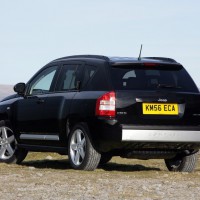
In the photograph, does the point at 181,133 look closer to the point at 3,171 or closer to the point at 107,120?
the point at 107,120

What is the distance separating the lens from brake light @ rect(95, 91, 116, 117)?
1064 cm

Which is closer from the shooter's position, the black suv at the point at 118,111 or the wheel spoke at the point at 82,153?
the black suv at the point at 118,111

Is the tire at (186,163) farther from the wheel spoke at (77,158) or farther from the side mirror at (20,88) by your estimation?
the side mirror at (20,88)

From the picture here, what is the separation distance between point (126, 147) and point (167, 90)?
1057mm

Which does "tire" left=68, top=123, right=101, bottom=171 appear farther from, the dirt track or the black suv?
the dirt track

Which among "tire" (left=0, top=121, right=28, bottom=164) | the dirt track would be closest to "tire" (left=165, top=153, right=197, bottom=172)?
the dirt track

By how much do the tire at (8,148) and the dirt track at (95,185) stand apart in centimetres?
169

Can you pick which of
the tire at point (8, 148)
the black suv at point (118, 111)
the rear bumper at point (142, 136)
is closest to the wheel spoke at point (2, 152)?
the tire at point (8, 148)

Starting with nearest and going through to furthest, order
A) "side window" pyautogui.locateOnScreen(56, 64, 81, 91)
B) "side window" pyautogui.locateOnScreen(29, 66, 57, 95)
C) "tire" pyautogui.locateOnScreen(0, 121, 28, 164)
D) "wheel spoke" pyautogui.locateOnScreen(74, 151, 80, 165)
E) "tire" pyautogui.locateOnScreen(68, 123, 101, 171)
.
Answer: "tire" pyautogui.locateOnScreen(68, 123, 101, 171) → "wheel spoke" pyautogui.locateOnScreen(74, 151, 80, 165) → "side window" pyautogui.locateOnScreen(56, 64, 81, 91) → "side window" pyautogui.locateOnScreen(29, 66, 57, 95) → "tire" pyautogui.locateOnScreen(0, 121, 28, 164)

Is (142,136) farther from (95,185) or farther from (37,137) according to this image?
(37,137)

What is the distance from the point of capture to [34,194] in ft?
25.5

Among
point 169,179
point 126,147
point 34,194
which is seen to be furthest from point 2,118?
point 34,194

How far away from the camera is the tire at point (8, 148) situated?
1313cm

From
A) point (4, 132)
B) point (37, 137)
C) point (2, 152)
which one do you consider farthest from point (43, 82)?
point (2, 152)
